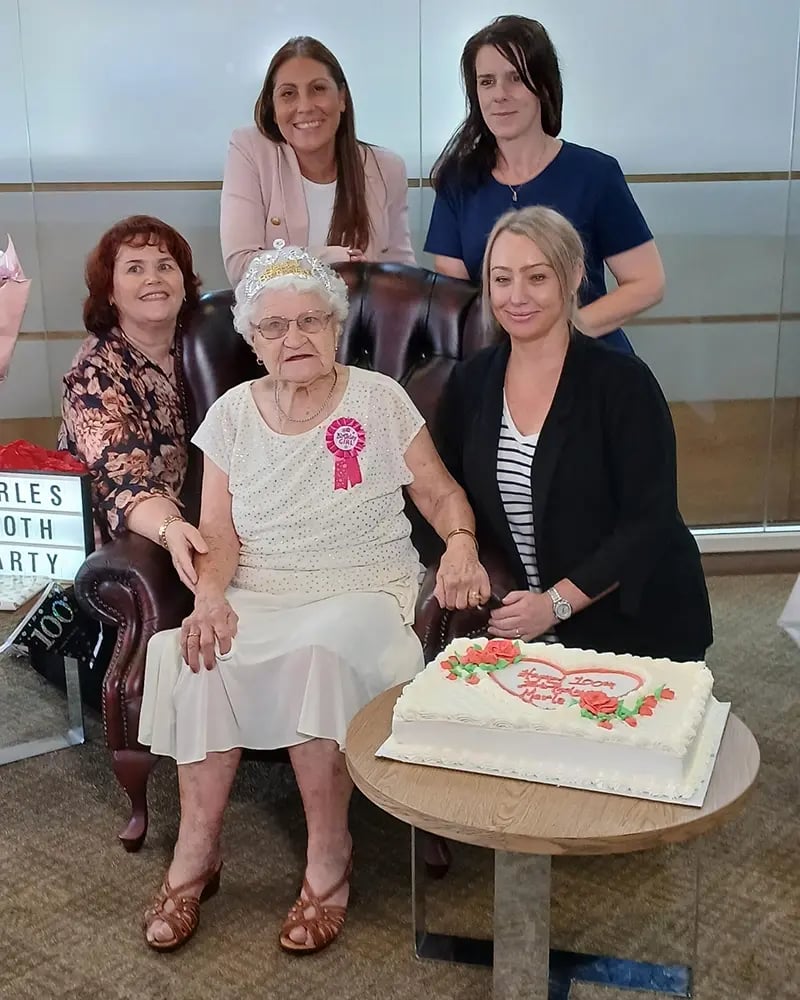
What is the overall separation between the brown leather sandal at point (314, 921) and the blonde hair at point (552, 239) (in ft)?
3.98

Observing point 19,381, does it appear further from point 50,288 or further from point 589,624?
point 589,624

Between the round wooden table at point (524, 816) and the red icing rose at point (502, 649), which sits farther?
the red icing rose at point (502, 649)

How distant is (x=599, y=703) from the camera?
168 cm

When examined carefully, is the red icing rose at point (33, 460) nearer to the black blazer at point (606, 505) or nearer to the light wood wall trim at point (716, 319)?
the black blazer at point (606, 505)

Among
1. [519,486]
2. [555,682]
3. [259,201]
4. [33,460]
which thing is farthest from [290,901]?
[259,201]

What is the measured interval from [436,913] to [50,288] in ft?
8.55

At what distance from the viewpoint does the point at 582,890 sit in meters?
2.28

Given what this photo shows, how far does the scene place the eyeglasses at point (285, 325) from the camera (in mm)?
2320

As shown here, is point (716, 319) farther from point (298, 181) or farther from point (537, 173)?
point (298, 181)

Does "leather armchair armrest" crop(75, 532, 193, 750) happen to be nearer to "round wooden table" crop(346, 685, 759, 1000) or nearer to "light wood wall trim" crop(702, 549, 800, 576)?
"round wooden table" crop(346, 685, 759, 1000)

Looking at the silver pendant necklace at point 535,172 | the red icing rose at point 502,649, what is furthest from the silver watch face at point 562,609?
the silver pendant necklace at point 535,172

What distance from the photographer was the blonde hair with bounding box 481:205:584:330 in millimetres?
2295

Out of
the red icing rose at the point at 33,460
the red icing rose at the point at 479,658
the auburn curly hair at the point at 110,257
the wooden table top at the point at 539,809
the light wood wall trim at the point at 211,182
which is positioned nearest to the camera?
the wooden table top at the point at 539,809

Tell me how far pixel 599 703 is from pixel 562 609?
60 cm
